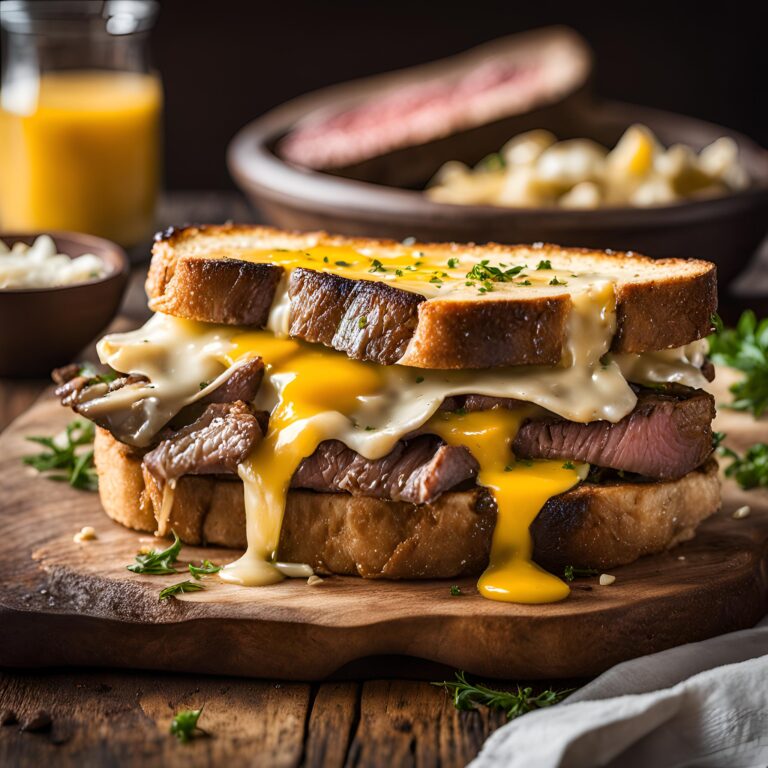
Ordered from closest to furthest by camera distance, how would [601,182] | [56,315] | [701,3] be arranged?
[56,315] < [601,182] < [701,3]

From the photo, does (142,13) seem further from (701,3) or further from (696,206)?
(701,3)

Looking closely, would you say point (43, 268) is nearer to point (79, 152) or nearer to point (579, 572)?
point (79, 152)

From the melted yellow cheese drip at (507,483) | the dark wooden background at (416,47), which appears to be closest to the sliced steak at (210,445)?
the melted yellow cheese drip at (507,483)

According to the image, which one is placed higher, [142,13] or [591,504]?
[142,13]

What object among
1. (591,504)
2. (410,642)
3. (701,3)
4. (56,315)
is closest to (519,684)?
(410,642)

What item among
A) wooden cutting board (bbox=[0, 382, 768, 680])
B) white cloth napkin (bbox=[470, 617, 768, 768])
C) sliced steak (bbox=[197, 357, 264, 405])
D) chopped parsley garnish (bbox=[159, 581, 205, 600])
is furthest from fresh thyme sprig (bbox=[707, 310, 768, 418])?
chopped parsley garnish (bbox=[159, 581, 205, 600])

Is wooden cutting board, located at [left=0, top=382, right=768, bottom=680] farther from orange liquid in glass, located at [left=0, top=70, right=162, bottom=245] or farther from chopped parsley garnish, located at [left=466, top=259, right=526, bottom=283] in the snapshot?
orange liquid in glass, located at [left=0, top=70, right=162, bottom=245]
